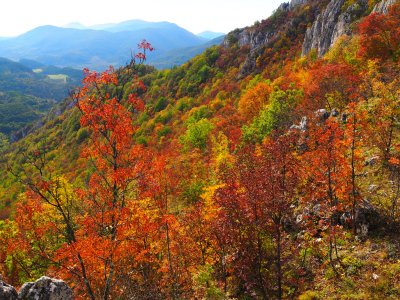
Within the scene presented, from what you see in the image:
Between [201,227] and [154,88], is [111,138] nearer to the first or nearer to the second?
[201,227]

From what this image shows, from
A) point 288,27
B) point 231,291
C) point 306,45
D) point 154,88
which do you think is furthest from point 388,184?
point 154,88

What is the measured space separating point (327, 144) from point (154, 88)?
14891 centimetres

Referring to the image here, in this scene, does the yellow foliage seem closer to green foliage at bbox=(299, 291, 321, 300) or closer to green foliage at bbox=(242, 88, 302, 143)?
green foliage at bbox=(242, 88, 302, 143)

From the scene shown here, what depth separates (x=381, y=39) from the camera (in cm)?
4572

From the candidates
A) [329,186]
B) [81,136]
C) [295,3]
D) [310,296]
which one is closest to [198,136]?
[329,186]

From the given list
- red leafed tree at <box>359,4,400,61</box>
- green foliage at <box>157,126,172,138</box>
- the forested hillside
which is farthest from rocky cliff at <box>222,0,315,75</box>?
the forested hillside

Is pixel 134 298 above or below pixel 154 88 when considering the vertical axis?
below

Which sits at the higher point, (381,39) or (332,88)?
(381,39)

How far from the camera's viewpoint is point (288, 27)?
394 feet

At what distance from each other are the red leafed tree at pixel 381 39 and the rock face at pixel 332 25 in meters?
21.9

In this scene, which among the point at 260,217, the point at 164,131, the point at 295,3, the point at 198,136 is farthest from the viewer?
the point at 295,3

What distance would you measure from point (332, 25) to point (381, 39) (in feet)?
130

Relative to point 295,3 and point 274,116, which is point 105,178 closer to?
point 274,116

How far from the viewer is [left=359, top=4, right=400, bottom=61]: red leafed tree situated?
1766 inches
